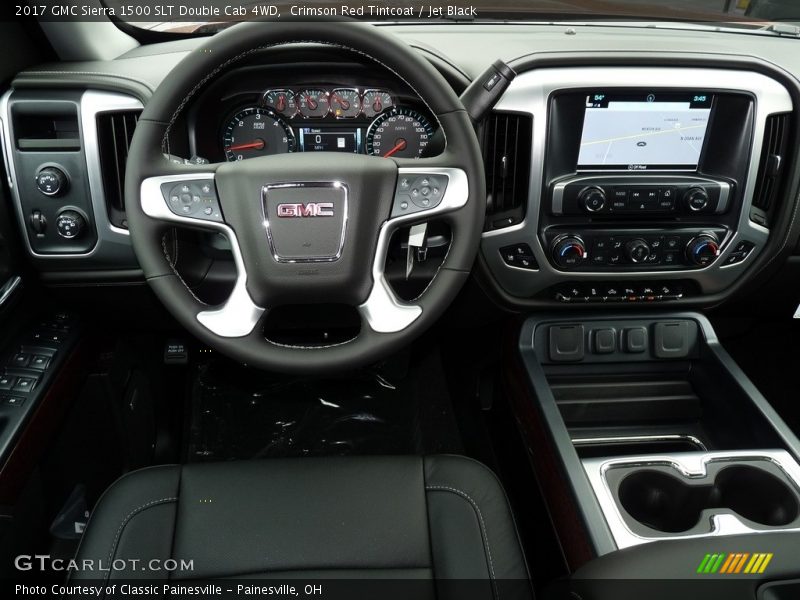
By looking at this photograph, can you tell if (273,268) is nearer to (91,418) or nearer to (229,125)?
(229,125)

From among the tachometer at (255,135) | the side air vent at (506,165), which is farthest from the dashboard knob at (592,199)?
the tachometer at (255,135)

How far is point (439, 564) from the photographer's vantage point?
1.09 metres

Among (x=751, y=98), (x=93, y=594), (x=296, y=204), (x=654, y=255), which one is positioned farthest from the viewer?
(x=654, y=255)

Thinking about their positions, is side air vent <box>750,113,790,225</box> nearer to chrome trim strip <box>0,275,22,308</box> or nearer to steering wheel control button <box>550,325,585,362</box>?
steering wheel control button <box>550,325,585,362</box>

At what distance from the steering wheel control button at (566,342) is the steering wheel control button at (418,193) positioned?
2.10 feet

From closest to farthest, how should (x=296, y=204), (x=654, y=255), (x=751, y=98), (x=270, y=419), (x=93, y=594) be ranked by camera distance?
1. (x=93, y=594)
2. (x=296, y=204)
3. (x=751, y=98)
4. (x=654, y=255)
5. (x=270, y=419)

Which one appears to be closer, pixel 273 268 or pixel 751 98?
pixel 273 268

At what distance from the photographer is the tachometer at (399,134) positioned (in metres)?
1.42

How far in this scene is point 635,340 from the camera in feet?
5.50

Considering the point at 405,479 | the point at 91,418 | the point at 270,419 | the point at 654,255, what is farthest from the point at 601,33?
the point at 91,418

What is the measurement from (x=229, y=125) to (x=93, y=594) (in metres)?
0.91

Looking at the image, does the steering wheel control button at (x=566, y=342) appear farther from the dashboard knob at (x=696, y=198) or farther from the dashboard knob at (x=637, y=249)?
the dashboard knob at (x=696, y=198)

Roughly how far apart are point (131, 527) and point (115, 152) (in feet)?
2.36

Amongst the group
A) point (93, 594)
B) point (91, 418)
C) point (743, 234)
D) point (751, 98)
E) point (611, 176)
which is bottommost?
point (91, 418)
